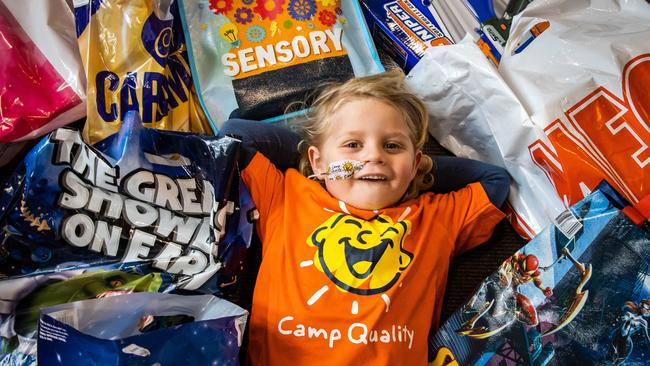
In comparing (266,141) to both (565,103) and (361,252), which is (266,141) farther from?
(565,103)

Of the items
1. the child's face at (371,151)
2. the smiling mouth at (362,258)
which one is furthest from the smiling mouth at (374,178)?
the smiling mouth at (362,258)

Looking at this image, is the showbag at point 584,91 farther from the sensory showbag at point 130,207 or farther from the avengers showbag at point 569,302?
the sensory showbag at point 130,207

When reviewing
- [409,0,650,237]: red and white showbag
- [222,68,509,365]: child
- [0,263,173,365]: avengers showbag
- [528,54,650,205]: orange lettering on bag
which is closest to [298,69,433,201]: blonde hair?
[222,68,509,365]: child

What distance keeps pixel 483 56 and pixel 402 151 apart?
29cm

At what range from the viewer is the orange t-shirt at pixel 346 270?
0.89 meters

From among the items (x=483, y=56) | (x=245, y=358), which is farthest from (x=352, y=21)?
(x=245, y=358)

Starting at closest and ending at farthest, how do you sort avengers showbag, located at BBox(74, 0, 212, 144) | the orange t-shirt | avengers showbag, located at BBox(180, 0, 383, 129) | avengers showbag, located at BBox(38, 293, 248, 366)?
avengers showbag, located at BBox(38, 293, 248, 366) < the orange t-shirt < avengers showbag, located at BBox(74, 0, 212, 144) < avengers showbag, located at BBox(180, 0, 383, 129)

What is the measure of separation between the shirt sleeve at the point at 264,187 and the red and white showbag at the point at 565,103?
41 cm

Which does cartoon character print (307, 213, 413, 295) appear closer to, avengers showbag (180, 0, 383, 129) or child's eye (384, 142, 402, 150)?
child's eye (384, 142, 402, 150)

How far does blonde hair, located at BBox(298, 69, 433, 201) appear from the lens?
3.34ft

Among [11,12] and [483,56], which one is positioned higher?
[11,12]

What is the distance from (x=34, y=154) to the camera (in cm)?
83

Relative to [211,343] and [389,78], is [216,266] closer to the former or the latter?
[211,343]

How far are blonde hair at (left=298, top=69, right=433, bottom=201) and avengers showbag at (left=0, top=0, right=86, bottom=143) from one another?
1.48 ft
